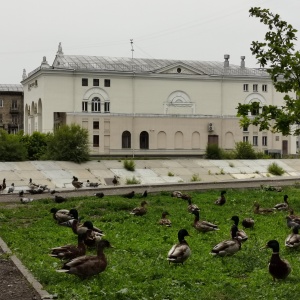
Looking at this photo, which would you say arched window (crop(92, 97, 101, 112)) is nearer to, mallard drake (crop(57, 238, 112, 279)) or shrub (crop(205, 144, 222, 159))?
shrub (crop(205, 144, 222, 159))

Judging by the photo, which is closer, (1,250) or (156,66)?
(1,250)

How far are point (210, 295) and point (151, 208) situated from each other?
11290 mm

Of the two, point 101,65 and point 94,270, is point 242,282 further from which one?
point 101,65

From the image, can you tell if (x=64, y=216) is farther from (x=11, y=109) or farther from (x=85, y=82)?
(x=11, y=109)

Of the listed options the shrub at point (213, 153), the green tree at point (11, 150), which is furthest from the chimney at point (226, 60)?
the green tree at point (11, 150)

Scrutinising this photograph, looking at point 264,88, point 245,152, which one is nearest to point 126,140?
point 264,88

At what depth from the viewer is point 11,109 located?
3974 inches

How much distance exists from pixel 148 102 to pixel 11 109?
36.8m

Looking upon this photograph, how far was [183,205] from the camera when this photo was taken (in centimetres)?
2178

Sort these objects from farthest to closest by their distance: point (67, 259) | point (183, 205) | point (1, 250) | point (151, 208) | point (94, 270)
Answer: point (183, 205) < point (151, 208) < point (1, 250) < point (67, 259) < point (94, 270)

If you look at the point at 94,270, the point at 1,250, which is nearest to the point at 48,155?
the point at 1,250

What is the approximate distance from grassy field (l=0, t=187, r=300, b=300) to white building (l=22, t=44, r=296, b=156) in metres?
46.4

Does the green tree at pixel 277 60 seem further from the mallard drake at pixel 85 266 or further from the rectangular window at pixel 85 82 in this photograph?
the rectangular window at pixel 85 82

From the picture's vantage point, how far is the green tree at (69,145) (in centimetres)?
3831
